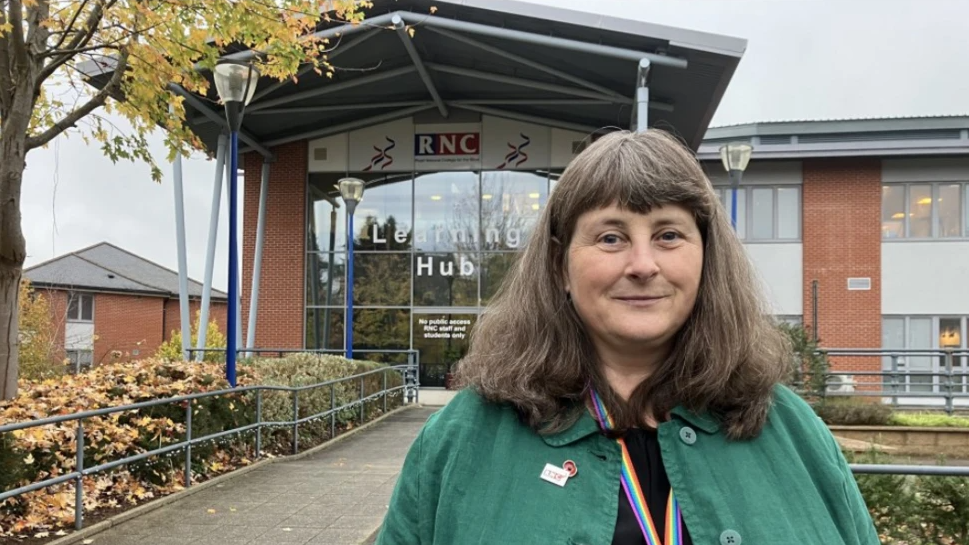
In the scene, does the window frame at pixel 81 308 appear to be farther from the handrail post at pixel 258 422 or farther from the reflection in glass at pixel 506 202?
the handrail post at pixel 258 422

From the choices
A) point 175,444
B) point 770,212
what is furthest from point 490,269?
point 175,444

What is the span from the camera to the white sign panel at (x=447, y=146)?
807 inches

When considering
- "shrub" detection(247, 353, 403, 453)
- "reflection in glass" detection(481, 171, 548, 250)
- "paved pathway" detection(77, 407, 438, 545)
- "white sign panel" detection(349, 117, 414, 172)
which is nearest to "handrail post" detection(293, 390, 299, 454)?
"shrub" detection(247, 353, 403, 453)

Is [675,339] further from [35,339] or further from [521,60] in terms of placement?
[35,339]

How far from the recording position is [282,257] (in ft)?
68.5

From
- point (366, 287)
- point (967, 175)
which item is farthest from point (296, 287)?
point (967, 175)

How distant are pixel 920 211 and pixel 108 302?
34700 mm

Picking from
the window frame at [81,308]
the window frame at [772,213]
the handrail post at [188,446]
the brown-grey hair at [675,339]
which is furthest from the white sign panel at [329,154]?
the window frame at [81,308]

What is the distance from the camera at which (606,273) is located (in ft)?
5.07

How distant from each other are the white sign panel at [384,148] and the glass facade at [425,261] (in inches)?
11.0

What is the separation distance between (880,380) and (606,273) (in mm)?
19783

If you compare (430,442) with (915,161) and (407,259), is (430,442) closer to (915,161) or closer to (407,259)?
(407,259)

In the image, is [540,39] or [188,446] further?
[540,39]

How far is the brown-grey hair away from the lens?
1556 mm
